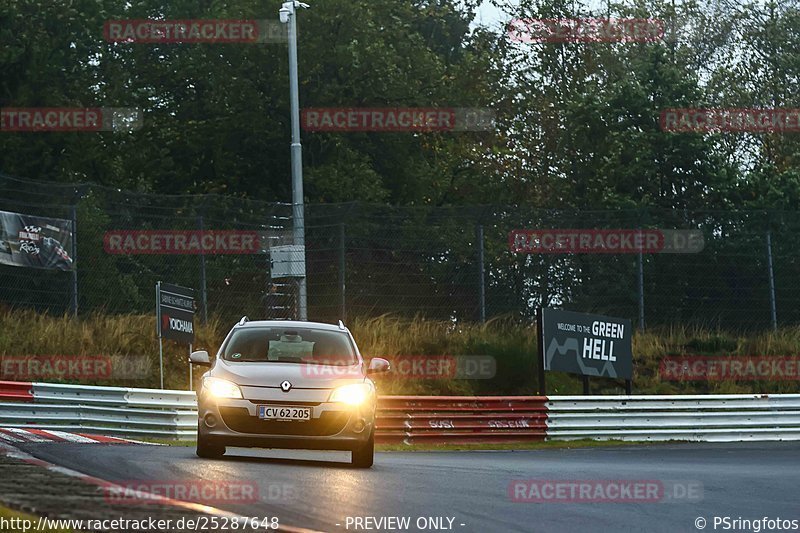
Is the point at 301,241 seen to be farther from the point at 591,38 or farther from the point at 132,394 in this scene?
the point at 591,38

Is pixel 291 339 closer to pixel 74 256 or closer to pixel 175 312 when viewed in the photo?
pixel 175 312

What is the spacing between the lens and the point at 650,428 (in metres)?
26.7

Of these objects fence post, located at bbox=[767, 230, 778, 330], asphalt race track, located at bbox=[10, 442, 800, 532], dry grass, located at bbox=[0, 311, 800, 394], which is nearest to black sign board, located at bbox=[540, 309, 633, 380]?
dry grass, located at bbox=[0, 311, 800, 394]

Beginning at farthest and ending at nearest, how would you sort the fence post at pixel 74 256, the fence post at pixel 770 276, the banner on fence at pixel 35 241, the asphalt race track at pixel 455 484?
1. the fence post at pixel 770 276
2. the fence post at pixel 74 256
3. the banner on fence at pixel 35 241
4. the asphalt race track at pixel 455 484

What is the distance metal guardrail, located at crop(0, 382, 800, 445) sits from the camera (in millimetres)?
22078

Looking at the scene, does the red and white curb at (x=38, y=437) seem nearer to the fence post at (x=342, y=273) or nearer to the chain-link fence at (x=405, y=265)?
the chain-link fence at (x=405, y=265)

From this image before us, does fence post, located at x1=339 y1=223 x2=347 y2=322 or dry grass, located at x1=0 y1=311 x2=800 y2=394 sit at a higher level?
fence post, located at x1=339 y1=223 x2=347 y2=322

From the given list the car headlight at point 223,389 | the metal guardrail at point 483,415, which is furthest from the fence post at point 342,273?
the car headlight at point 223,389

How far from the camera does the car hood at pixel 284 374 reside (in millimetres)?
15156

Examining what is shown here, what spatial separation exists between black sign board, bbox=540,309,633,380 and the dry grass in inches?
45.6

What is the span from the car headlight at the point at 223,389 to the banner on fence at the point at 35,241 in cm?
998

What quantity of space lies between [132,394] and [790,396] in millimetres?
12038

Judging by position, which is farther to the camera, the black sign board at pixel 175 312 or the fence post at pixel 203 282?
the fence post at pixel 203 282

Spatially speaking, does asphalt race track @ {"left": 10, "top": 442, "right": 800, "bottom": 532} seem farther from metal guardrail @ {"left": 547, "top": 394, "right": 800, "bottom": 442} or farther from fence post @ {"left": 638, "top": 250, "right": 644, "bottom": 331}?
fence post @ {"left": 638, "top": 250, "right": 644, "bottom": 331}
